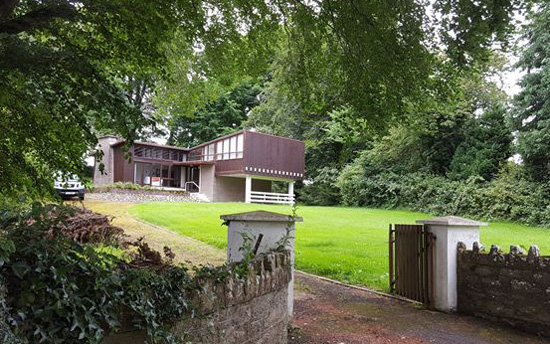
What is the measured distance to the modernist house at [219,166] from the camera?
33.6m

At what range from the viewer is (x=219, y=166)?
3509 cm

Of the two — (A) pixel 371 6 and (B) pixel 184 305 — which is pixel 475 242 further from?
(B) pixel 184 305

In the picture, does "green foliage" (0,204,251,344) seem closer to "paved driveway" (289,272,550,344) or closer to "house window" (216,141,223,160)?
"paved driveway" (289,272,550,344)

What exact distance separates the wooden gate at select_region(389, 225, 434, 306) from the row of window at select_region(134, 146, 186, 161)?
30910mm

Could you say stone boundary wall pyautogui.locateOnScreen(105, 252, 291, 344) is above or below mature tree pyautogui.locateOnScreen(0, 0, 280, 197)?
below

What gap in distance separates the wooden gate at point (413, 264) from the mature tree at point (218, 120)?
40937mm

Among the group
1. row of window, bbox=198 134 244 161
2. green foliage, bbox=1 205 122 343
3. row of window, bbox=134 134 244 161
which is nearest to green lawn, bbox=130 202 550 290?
green foliage, bbox=1 205 122 343

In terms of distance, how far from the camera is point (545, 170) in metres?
20.8

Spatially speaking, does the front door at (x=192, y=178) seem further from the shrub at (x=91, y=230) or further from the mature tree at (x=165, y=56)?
the shrub at (x=91, y=230)

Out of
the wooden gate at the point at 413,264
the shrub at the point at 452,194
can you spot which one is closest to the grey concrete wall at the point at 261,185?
the shrub at the point at 452,194

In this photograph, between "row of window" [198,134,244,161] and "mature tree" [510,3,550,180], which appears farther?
"row of window" [198,134,244,161]

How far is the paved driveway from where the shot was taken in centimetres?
511

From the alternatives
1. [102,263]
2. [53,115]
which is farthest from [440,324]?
[53,115]

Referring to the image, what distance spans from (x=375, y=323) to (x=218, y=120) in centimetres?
4405
